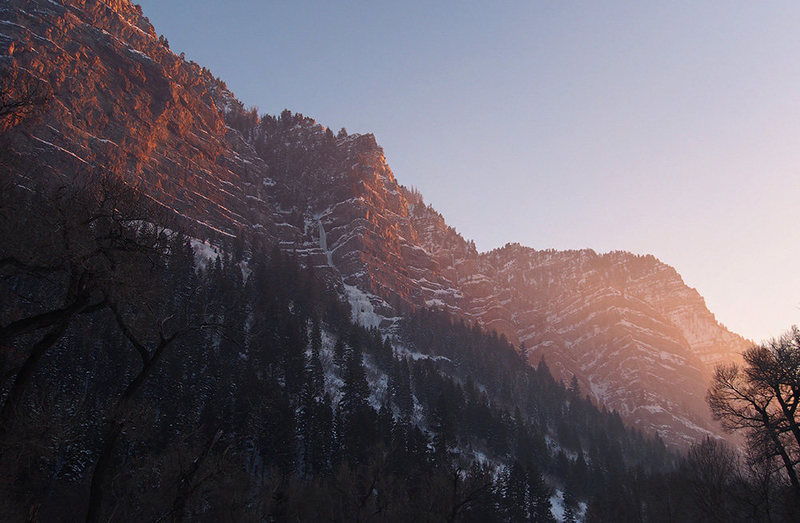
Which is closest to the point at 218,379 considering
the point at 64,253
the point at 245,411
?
the point at 245,411

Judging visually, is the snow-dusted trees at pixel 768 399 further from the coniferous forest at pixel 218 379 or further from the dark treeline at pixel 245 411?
the dark treeline at pixel 245 411

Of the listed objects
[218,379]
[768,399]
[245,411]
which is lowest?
[768,399]

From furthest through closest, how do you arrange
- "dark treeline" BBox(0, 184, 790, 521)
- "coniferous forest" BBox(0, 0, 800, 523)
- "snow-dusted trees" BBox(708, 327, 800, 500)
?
"snow-dusted trees" BBox(708, 327, 800, 500), "coniferous forest" BBox(0, 0, 800, 523), "dark treeline" BBox(0, 184, 790, 521)

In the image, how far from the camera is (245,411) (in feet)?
233

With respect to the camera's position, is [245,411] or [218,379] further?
[218,379]

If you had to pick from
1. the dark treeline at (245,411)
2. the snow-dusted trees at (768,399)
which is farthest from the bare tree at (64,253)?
the snow-dusted trees at (768,399)

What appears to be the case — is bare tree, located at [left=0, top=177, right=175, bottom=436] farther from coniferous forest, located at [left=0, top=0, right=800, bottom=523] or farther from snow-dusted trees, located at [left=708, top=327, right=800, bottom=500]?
snow-dusted trees, located at [left=708, top=327, right=800, bottom=500]

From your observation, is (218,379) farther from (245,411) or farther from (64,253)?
(64,253)

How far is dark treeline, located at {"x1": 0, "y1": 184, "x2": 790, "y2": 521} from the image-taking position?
57.7ft

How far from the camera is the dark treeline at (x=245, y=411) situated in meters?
17.6

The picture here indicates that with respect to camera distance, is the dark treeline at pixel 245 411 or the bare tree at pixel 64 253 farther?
the dark treeline at pixel 245 411

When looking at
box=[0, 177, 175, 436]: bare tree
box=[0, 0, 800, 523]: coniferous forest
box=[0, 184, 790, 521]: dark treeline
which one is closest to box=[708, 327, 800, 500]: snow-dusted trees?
box=[0, 0, 800, 523]: coniferous forest

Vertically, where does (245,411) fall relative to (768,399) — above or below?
above

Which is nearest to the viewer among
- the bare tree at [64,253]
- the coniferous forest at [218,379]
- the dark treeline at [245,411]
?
the bare tree at [64,253]
